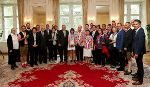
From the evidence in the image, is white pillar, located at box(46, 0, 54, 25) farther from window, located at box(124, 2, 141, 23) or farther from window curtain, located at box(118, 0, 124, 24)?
window, located at box(124, 2, 141, 23)

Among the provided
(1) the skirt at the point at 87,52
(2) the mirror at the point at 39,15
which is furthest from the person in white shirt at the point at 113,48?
(2) the mirror at the point at 39,15

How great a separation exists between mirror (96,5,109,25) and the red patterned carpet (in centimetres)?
632

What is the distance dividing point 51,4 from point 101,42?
625cm

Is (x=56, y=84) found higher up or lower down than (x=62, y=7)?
lower down

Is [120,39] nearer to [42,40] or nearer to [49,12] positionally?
[42,40]

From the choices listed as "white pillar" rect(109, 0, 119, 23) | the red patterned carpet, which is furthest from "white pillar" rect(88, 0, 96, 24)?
the red patterned carpet

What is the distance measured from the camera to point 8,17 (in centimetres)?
1620

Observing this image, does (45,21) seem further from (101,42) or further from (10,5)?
(101,42)

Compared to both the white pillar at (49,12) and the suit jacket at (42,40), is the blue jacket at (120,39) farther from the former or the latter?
the white pillar at (49,12)

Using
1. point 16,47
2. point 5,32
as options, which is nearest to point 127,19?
point 5,32

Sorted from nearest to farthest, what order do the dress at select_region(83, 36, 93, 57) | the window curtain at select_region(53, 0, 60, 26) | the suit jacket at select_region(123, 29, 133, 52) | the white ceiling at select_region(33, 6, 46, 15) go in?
1. the suit jacket at select_region(123, 29, 133, 52)
2. the dress at select_region(83, 36, 93, 57)
3. the window curtain at select_region(53, 0, 60, 26)
4. the white ceiling at select_region(33, 6, 46, 15)

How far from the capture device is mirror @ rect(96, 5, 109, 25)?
14581 millimetres

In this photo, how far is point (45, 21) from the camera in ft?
48.3

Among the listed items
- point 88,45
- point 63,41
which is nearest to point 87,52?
point 88,45
